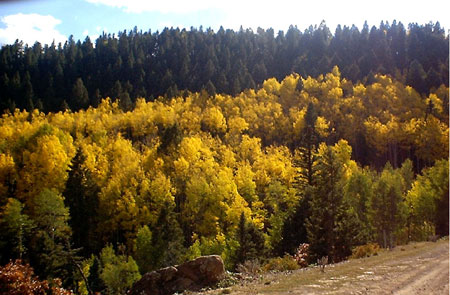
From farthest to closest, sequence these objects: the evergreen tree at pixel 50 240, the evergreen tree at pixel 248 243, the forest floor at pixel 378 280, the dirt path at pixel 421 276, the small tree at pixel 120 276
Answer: the evergreen tree at pixel 50 240
the small tree at pixel 120 276
the evergreen tree at pixel 248 243
the forest floor at pixel 378 280
the dirt path at pixel 421 276

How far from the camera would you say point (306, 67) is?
13650 cm

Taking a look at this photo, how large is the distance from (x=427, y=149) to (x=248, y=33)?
112m

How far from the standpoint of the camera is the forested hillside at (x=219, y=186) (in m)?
36.0

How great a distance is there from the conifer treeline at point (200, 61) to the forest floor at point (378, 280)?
96.2 meters

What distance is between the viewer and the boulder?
18.4 metres

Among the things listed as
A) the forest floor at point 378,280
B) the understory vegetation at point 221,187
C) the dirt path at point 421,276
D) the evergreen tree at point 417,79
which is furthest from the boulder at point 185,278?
the evergreen tree at point 417,79

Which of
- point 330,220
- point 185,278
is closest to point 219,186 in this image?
point 330,220

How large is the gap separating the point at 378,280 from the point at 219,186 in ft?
130

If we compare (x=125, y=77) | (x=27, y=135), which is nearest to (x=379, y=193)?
(x=27, y=135)

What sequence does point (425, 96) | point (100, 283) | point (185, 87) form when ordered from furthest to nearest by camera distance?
point (185, 87)
point (425, 96)
point (100, 283)

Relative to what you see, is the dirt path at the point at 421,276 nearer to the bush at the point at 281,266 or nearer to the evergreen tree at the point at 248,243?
the bush at the point at 281,266

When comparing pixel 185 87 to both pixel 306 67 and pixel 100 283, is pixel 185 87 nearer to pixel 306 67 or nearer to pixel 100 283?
pixel 306 67

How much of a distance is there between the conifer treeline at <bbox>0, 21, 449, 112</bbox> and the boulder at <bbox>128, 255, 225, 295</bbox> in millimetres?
94715

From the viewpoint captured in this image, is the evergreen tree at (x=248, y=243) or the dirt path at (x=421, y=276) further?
the evergreen tree at (x=248, y=243)
